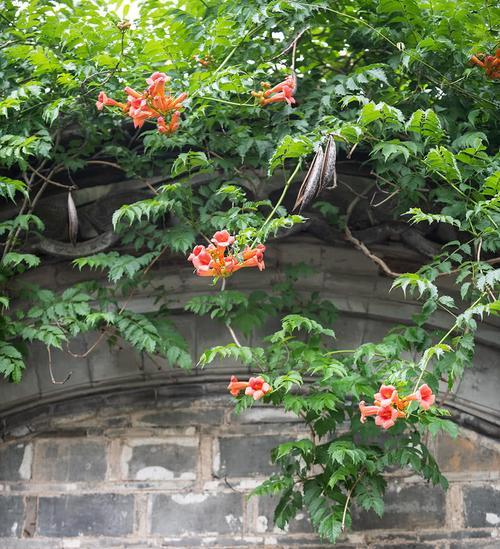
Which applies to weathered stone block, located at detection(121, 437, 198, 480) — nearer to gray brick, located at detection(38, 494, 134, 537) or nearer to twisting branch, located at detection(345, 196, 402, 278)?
gray brick, located at detection(38, 494, 134, 537)

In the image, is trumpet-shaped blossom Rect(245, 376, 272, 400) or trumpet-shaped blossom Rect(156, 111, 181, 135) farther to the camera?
trumpet-shaped blossom Rect(156, 111, 181, 135)

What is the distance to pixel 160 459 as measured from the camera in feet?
12.0

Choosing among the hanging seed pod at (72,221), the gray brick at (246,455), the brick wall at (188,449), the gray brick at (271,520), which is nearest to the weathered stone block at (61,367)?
the brick wall at (188,449)

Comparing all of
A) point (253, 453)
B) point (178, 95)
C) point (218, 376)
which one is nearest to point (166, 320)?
point (218, 376)

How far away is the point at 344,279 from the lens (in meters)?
3.80

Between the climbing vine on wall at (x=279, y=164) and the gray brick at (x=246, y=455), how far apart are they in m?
0.08

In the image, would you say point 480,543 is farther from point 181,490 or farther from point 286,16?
point 286,16

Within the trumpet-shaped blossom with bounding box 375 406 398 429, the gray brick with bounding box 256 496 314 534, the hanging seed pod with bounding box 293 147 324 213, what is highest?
the hanging seed pod with bounding box 293 147 324 213

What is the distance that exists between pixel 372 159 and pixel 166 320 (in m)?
0.97

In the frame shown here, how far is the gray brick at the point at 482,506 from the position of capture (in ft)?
11.5

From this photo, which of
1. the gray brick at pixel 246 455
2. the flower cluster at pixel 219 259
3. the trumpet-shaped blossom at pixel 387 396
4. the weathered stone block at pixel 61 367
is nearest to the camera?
the trumpet-shaped blossom at pixel 387 396

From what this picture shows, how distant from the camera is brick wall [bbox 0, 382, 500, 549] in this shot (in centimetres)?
351

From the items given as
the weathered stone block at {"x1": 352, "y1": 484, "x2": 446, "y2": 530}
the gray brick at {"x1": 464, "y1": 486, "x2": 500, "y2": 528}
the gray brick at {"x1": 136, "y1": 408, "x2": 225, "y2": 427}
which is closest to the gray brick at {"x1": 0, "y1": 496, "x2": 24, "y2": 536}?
the gray brick at {"x1": 136, "y1": 408, "x2": 225, "y2": 427}

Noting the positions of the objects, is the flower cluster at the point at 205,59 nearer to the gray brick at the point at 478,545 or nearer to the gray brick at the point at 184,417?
the gray brick at the point at 184,417
